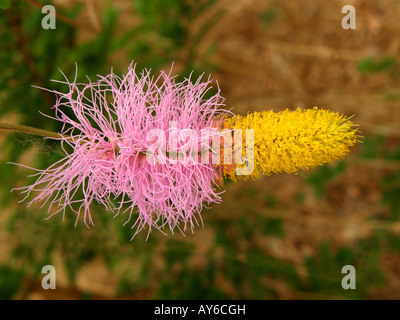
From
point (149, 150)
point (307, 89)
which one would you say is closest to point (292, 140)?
point (149, 150)

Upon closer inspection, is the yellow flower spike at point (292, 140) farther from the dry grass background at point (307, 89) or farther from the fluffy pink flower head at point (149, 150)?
the dry grass background at point (307, 89)

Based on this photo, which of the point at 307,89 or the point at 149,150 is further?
the point at 307,89

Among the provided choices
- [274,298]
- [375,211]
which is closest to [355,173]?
[375,211]

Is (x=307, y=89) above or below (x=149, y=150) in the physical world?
above

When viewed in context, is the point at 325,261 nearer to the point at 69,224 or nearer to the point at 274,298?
the point at 274,298

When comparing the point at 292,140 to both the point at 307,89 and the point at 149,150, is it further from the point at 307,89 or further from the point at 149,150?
the point at 307,89

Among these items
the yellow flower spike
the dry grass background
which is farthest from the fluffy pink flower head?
the dry grass background
